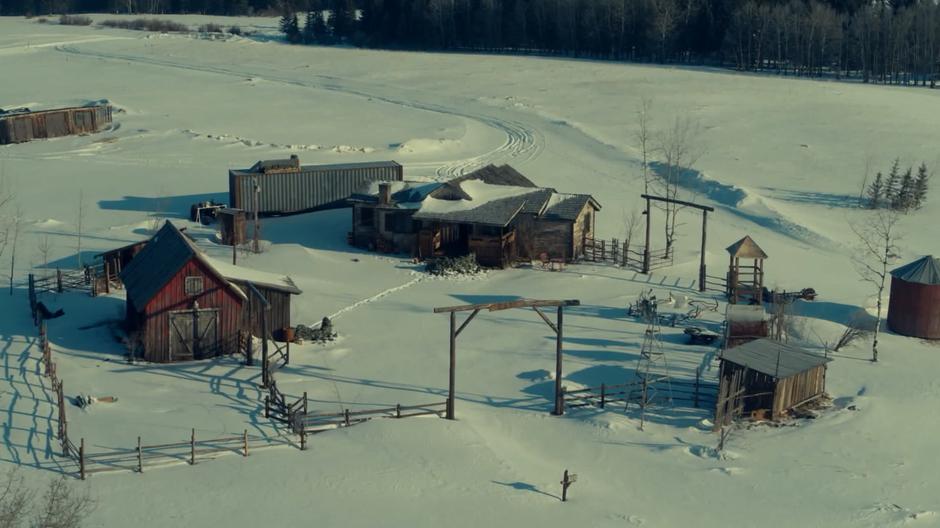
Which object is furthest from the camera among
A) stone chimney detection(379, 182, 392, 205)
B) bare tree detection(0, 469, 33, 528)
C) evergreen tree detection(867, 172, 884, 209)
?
evergreen tree detection(867, 172, 884, 209)

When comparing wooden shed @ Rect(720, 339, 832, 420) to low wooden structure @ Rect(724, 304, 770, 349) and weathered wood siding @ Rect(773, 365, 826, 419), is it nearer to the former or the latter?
weathered wood siding @ Rect(773, 365, 826, 419)

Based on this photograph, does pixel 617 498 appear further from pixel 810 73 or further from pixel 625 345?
pixel 810 73

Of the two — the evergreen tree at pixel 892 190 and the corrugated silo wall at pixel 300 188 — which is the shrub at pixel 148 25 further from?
the evergreen tree at pixel 892 190

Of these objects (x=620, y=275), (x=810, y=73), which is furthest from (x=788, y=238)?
(x=810, y=73)

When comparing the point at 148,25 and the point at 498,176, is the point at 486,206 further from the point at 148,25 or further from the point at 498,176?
the point at 148,25

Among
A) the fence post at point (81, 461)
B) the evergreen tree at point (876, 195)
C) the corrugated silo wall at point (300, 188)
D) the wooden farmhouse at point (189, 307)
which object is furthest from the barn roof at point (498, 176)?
the fence post at point (81, 461)

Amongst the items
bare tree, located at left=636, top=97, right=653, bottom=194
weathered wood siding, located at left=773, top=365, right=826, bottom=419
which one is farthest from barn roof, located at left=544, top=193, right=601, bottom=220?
bare tree, located at left=636, top=97, right=653, bottom=194
